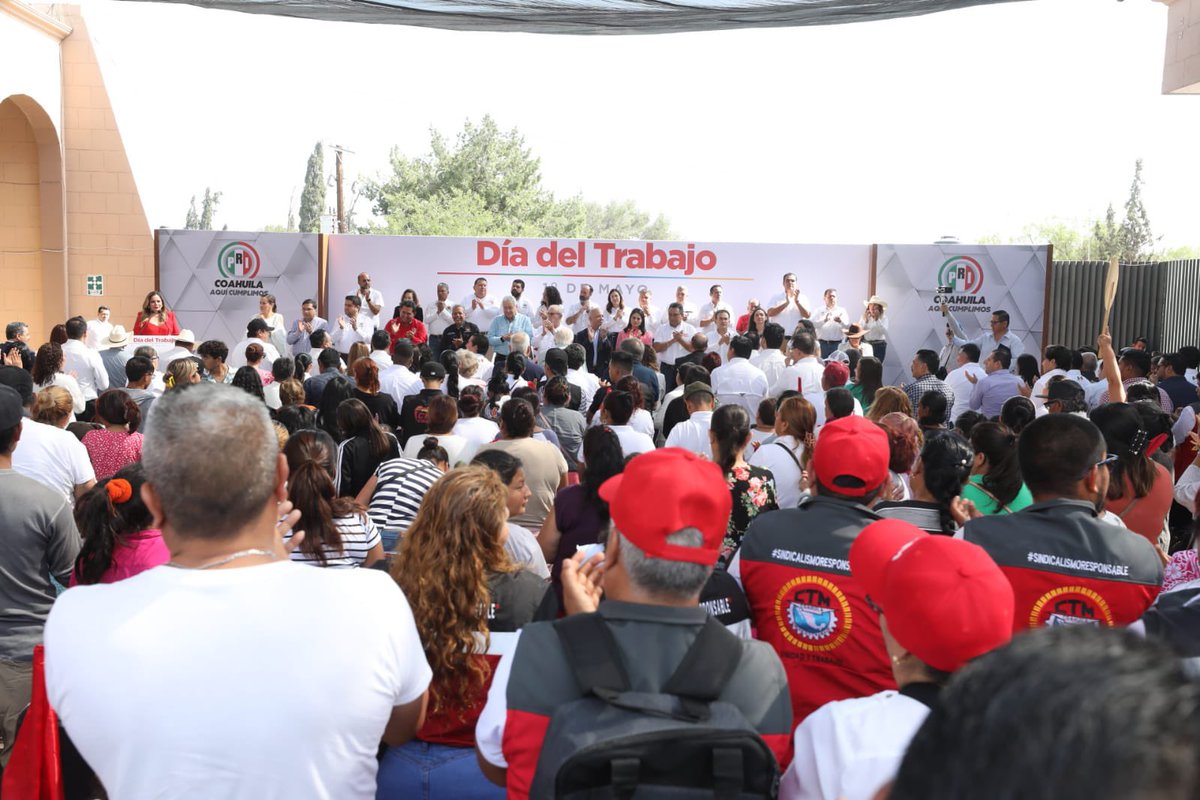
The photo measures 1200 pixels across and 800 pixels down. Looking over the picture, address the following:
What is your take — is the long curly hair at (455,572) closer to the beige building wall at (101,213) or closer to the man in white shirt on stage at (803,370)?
the man in white shirt on stage at (803,370)

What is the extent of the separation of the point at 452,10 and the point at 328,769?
7122 millimetres

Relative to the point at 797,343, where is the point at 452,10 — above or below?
above

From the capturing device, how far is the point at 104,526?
11.6 ft

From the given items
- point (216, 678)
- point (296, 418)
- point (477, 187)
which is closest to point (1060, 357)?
point (296, 418)

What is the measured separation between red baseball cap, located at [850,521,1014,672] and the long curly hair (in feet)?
4.39

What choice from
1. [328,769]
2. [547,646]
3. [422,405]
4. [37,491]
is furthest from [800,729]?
[422,405]

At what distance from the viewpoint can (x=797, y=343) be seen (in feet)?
31.2

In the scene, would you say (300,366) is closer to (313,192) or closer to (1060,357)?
(1060,357)

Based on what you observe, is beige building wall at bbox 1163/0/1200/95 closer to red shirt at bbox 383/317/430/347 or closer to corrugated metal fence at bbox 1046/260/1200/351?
corrugated metal fence at bbox 1046/260/1200/351

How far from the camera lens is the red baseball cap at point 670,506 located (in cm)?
198

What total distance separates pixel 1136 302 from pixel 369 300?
1297 cm

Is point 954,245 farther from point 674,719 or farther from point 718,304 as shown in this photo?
point 674,719

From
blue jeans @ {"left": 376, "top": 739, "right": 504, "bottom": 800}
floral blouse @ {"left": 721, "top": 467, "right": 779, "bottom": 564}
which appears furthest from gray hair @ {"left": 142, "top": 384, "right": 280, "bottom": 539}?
floral blouse @ {"left": 721, "top": 467, "right": 779, "bottom": 564}

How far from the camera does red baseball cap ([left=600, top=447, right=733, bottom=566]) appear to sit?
198 cm
